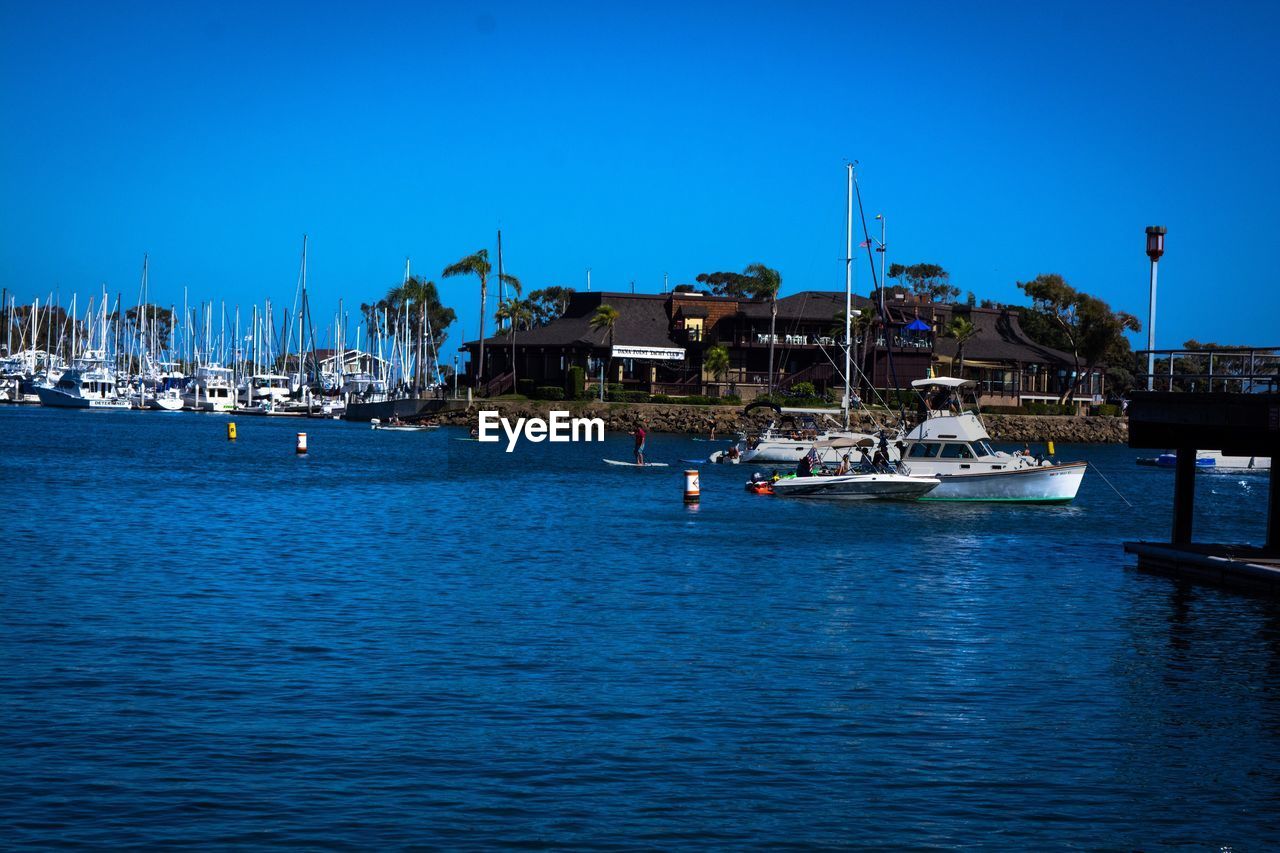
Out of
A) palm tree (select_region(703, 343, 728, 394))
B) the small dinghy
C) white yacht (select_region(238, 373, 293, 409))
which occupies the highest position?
palm tree (select_region(703, 343, 728, 394))

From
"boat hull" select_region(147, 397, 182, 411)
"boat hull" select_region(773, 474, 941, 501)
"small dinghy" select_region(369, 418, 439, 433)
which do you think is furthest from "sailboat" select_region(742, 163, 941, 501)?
"boat hull" select_region(147, 397, 182, 411)

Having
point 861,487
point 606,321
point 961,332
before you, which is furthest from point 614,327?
point 861,487

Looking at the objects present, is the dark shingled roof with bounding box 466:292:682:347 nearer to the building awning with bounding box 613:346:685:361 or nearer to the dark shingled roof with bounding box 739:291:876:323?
the building awning with bounding box 613:346:685:361

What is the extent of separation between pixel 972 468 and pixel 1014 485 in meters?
1.92

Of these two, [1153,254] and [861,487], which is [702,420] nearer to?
[861,487]

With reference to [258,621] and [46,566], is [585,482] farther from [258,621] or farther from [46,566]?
[258,621]

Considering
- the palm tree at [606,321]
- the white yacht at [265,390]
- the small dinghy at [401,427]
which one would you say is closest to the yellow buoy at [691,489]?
the palm tree at [606,321]

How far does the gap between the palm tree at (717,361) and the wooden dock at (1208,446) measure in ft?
308

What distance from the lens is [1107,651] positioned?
25031mm

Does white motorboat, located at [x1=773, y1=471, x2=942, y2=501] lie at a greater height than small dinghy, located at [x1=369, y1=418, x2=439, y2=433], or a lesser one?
lesser

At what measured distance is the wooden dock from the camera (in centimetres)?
3108

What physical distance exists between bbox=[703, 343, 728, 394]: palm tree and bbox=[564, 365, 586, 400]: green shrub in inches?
466

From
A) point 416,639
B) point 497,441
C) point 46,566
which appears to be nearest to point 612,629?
point 416,639

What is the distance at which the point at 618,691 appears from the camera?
20625 millimetres
